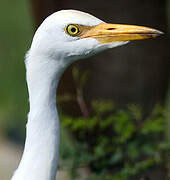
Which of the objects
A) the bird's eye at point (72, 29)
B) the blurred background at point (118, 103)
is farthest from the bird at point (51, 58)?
Result: the blurred background at point (118, 103)

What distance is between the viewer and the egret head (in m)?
1.99

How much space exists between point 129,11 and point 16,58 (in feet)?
15.5

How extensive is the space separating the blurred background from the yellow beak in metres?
0.94

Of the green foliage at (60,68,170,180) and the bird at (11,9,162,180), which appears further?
the green foliage at (60,68,170,180)

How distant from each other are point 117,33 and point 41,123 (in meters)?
0.61

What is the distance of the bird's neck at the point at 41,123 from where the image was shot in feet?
6.65

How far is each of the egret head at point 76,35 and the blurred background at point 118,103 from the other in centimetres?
94

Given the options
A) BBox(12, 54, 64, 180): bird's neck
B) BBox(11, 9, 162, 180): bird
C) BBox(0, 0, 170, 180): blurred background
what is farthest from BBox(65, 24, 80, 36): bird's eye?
BBox(0, 0, 170, 180): blurred background

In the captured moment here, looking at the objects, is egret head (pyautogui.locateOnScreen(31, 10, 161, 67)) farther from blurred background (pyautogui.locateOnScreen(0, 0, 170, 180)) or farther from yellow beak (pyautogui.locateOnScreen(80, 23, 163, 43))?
blurred background (pyautogui.locateOnScreen(0, 0, 170, 180))

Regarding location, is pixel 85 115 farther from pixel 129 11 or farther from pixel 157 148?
pixel 129 11

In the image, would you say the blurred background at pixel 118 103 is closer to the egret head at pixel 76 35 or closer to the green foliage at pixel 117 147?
the green foliage at pixel 117 147

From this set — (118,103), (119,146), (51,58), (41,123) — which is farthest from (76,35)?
(118,103)

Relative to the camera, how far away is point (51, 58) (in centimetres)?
203

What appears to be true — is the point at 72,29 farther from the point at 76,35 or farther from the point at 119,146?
the point at 119,146
